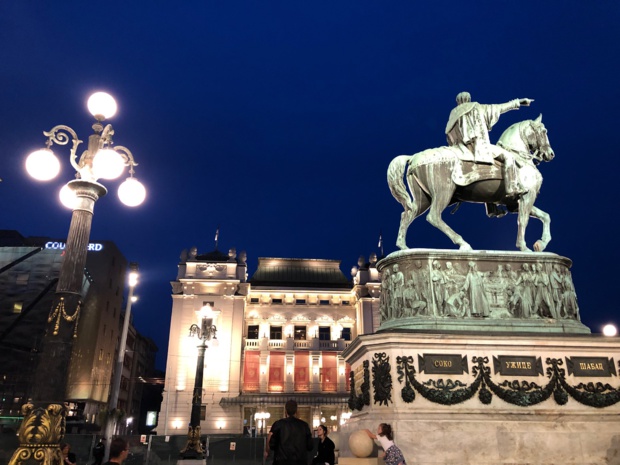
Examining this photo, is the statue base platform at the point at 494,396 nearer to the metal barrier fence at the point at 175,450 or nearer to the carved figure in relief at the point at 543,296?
the carved figure in relief at the point at 543,296

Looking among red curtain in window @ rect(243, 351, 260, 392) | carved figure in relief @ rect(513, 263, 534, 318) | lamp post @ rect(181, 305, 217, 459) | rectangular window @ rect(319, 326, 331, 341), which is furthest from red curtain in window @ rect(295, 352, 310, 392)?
carved figure in relief @ rect(513, 263, 534, 318)

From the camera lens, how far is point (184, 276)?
49.5m

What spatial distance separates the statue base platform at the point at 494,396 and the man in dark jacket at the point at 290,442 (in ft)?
9.31

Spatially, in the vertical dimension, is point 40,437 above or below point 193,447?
above

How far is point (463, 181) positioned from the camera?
10.8 meters

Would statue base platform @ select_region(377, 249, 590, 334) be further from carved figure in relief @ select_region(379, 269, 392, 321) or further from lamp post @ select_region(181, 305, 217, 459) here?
lamp post @ select_region(181, 305, 217, 459)

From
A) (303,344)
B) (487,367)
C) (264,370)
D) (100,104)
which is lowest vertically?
(487,367)

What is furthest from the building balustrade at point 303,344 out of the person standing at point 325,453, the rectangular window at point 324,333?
the person standing at point 325,453

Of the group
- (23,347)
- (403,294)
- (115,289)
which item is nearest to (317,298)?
(115,289)

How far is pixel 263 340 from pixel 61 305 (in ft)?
147

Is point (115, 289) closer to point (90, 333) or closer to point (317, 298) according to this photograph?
point (90, 333)

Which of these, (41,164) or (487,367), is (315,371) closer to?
(487,367)

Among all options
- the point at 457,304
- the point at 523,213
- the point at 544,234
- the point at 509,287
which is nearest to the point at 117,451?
the point at 457,304

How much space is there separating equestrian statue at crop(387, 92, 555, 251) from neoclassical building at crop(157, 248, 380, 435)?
34.7 m
